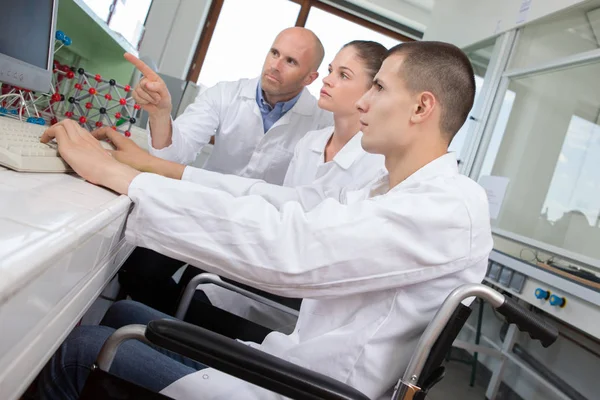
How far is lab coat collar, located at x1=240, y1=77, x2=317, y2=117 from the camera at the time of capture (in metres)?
2.02

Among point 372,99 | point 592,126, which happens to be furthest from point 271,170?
point 592,126

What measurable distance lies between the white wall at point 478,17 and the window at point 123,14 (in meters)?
2.19

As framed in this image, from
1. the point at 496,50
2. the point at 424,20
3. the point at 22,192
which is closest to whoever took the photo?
the point at 22,192

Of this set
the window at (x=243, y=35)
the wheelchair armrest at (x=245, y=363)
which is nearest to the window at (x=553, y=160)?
the wheelchair armrest at (x=245, y=363)

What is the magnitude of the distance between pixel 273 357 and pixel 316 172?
120cm

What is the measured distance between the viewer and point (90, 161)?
834mm

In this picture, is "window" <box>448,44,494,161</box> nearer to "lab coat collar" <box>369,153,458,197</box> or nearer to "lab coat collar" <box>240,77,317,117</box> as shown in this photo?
"lab coat collar" <box>240,77,317,117</box>

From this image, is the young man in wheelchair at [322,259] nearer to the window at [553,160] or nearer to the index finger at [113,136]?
the index finger at [113,136]

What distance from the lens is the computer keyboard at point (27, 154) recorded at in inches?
27.2

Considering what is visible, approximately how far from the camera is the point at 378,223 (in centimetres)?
73

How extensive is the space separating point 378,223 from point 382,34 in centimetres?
486

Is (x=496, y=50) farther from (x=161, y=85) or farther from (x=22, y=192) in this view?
(x=22, y=192)

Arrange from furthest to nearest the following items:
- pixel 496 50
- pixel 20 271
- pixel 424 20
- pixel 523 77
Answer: pixel 424 20, pixel 496 50, pixel 523 77, pixel 20 271

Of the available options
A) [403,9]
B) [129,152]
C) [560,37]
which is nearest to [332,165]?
[129,152]
